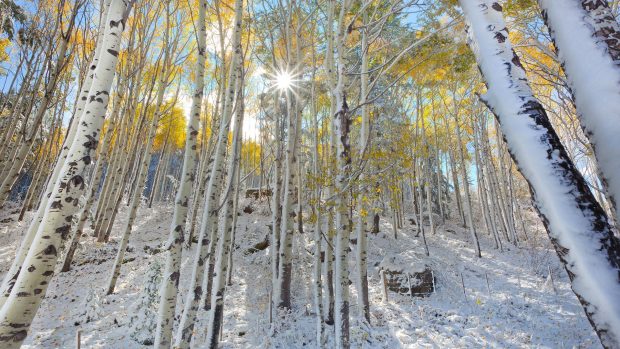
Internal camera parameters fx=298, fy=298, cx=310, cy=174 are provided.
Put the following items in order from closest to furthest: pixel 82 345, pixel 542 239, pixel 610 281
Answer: pixel 610 281
pixel 82 345
pixel 542 239

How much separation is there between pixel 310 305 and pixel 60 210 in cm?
681

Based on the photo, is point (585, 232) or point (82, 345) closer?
point (585, 232)

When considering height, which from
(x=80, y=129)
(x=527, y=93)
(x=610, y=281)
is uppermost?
(x=80, y=129)

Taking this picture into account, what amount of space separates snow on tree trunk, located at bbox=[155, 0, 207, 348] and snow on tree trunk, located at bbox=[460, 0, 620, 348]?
3.65 meters

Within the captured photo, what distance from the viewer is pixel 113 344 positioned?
5.60 m

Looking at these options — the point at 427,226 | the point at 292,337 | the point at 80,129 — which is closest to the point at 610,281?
the point at 80,129

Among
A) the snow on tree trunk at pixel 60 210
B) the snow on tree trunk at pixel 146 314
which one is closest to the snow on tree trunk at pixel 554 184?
the snow on tree trunk at pixel 60 210

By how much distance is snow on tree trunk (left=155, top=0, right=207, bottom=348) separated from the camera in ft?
12.4

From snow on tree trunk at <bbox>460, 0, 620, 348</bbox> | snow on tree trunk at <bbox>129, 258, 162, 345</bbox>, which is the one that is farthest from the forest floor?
snow on tree trunk at <bbox>460, 0, 620, 348</bbox>

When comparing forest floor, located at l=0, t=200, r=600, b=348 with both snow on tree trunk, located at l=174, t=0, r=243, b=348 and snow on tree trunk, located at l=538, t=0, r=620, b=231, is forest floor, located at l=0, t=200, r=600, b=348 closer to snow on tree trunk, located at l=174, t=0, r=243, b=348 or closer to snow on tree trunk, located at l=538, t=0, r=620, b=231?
snow on tree trunk, located at l=174, t=0, r=243, b=348

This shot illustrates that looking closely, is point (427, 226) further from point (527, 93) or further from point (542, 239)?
point (527, 93)

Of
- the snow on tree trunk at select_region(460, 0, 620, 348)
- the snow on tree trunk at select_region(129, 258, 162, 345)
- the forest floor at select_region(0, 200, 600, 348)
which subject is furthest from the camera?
the forest floor at select_region(0, 200, 600, 348)

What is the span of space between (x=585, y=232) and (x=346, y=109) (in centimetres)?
391

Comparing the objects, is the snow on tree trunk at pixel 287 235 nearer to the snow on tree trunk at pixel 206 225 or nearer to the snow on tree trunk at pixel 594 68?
the snow on tree trunk at pixel 206 225
